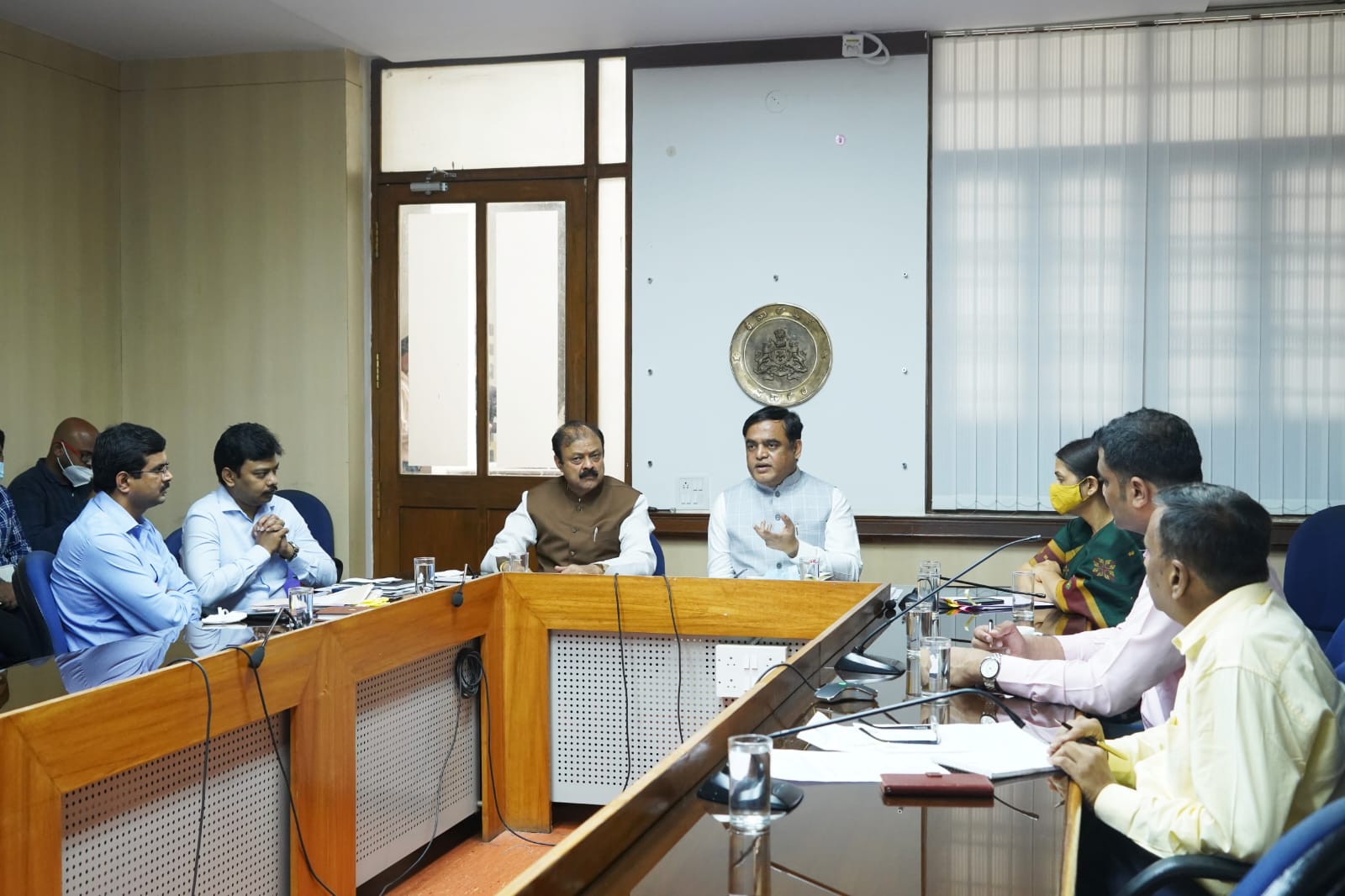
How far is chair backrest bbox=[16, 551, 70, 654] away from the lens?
3111mm

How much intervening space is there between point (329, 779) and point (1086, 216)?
381 centimetres

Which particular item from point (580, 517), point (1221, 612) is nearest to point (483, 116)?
point (580, 517)

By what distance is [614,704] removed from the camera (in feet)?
11.3

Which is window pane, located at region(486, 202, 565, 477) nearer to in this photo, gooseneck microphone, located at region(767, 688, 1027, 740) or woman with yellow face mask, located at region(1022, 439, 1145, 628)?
woman with yellow face mask, located at region(1022, 439, 1145, 628)

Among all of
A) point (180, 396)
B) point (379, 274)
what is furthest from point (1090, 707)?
point (180, 396)

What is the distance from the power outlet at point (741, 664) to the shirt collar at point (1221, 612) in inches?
67.2

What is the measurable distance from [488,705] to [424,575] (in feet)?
1.37

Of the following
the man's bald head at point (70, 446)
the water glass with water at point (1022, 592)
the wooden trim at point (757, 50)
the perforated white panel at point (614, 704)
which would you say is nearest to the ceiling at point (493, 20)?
the wooden trim at point (757, 50)

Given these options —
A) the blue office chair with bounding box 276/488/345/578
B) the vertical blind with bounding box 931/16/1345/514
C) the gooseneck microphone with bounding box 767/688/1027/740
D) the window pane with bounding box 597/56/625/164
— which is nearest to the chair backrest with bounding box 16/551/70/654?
the blue office chair with bounding box 276/488/345/578

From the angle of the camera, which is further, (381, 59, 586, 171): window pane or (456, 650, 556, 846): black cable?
(381, 59, 586, 171): window pane

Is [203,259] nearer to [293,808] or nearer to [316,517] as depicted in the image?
[316,517]

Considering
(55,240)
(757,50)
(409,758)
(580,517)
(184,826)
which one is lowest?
(409,758)

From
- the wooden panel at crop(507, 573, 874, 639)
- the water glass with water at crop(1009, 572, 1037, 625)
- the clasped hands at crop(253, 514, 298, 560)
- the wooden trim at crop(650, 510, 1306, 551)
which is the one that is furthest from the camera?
the wooden trim at crop(650, 510, 1306, 551)

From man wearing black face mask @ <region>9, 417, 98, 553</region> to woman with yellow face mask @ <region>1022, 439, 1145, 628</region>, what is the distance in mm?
3871
